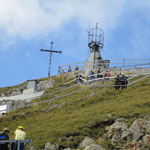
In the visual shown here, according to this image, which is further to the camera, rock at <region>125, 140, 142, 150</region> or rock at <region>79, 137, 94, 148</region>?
rock at <region>79, 137, 94, 148</region>

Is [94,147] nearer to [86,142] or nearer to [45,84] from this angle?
[86,142]

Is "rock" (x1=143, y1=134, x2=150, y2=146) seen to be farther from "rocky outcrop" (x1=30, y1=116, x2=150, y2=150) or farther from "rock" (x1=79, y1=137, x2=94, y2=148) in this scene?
"rock" (x1=79, y1=137, x2=94, y2=148)

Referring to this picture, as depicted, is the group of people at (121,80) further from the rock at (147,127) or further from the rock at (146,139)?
the rock at (146,139)

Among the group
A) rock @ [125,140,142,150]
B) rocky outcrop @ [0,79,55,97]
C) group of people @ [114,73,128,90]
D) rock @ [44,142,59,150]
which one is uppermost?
rocky outcrop @ [0,79,55,97]

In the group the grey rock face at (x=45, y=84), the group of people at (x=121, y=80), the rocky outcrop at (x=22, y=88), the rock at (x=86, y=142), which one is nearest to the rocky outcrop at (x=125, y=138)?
the rock at (x=86, y=142)

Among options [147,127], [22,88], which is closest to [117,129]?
[147,127]

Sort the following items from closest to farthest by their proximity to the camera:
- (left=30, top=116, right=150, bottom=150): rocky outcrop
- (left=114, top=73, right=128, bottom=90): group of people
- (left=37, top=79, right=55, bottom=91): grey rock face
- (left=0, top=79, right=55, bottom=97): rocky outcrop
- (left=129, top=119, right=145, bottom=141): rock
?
(left=30, top=116, right=150, bottom=150): rocky outcrop
(left=129, top=119, right=145, bottom=141): rock
(left=114, top=73, right=128, bottom=90): group of people
(left=37, top=79, right=55, bottom=91): grey rock face
(left=0, top=79, right=55, bottom=97): rocky outcrop

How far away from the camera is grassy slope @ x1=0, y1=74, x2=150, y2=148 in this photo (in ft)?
68.6

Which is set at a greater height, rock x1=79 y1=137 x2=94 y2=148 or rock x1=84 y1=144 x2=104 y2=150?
rock x1=79 y1=137 x2=94 y2=148

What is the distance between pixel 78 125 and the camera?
21984mm

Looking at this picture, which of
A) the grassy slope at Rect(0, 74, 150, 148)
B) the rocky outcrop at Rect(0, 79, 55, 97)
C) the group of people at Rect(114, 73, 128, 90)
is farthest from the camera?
the rocky outcrop at Rect(0, 79, 55, 97)

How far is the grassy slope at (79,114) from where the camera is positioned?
20.9 metres

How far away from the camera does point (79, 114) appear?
2612 cm

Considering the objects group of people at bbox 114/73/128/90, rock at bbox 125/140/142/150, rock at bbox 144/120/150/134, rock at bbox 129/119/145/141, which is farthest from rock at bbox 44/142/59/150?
group of people at bbox 114/73/128/90
